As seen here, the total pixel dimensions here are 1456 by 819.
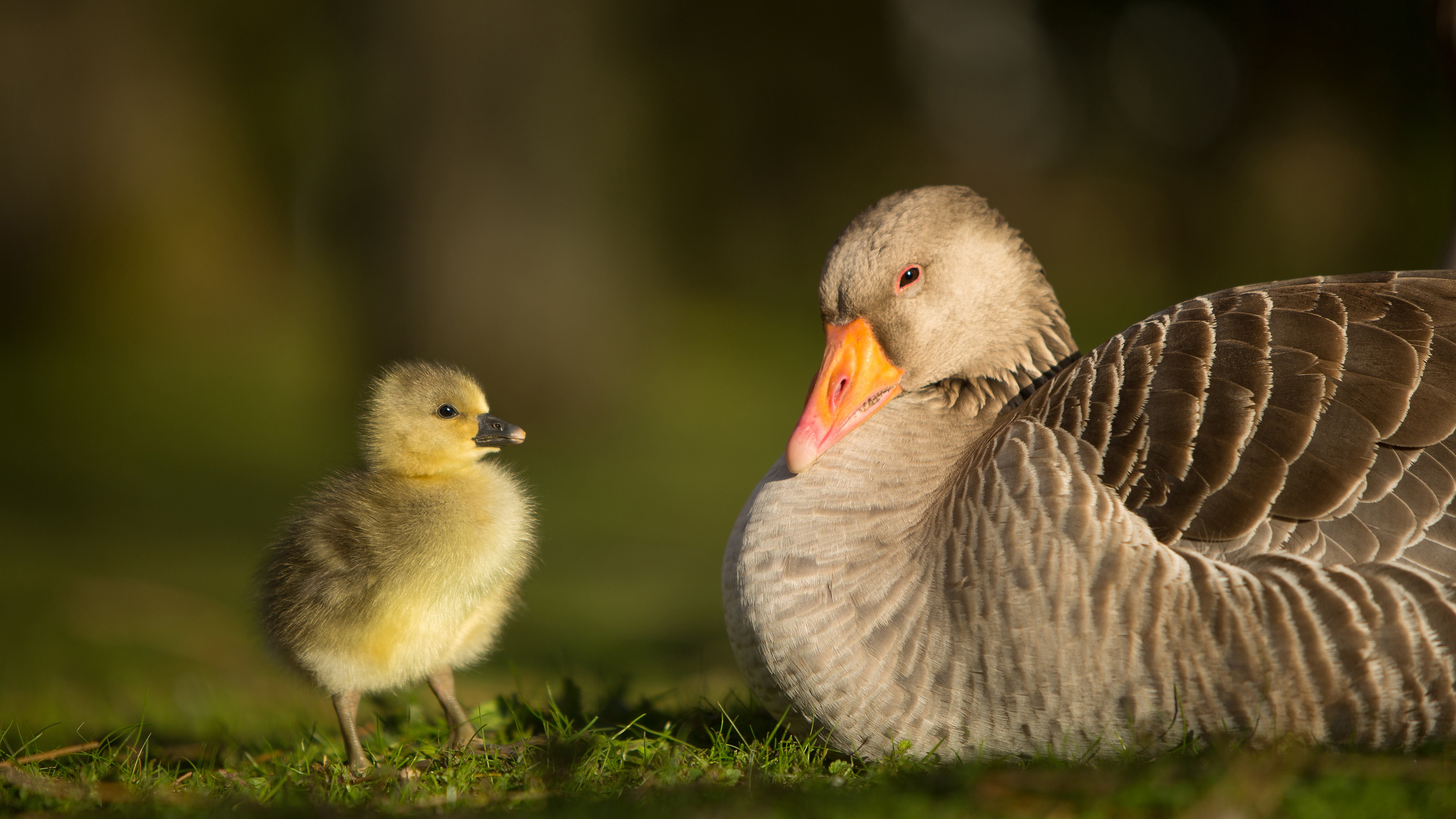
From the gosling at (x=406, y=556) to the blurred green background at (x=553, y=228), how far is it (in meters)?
0.55

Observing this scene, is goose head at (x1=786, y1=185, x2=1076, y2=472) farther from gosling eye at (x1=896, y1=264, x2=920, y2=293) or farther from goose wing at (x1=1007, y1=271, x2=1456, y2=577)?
goose wing at (x1=1007, y1=271, x2=1456, y2=577)

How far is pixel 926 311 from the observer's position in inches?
163

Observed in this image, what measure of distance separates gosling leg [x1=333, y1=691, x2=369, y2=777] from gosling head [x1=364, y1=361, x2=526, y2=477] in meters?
0.80

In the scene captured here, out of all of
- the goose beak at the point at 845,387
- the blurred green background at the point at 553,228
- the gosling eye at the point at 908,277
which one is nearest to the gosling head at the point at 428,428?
the blurred green background at the point at 553,228

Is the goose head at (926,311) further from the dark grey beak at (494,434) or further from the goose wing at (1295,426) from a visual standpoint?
the dark grey beak at (494,434)

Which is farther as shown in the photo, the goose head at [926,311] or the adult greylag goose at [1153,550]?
the goose head at [926,311]

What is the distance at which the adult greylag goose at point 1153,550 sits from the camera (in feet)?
10.1

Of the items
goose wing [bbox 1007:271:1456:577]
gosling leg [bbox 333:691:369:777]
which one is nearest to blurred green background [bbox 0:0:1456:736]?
gosling leg [bbox 333:691:369:777]

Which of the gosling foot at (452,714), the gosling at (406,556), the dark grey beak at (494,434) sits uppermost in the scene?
the dark grey beak at (494,434)

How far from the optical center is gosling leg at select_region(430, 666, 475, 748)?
3883mm

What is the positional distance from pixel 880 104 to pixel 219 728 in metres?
21.9

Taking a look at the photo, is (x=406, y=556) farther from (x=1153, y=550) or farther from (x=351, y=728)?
(x=1153, y=550)

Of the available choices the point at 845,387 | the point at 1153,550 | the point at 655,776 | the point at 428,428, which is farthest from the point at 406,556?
the point at 1153,550

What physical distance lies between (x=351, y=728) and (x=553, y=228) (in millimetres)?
9747
